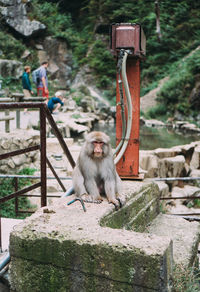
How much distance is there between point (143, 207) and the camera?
322cm

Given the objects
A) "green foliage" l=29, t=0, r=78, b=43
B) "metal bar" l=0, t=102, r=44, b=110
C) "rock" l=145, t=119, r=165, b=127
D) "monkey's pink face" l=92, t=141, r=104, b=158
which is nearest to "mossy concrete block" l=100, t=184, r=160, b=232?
"monkey's pink face" l=92, t=141, r=104, b=158

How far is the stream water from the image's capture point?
10.9 metres

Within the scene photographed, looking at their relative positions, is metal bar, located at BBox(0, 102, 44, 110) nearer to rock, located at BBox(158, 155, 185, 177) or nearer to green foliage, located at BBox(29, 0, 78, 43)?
rock, located at BBox(158, 155, 185, 177)

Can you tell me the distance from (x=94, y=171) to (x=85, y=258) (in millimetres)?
955

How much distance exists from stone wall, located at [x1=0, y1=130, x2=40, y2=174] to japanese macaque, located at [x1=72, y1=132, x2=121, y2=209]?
13.4ft

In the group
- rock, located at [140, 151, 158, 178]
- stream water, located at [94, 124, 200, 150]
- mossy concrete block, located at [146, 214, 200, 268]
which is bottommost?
stream water, located at [94, 124, 200, 150]

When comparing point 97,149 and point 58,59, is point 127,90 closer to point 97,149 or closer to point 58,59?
point 97,149

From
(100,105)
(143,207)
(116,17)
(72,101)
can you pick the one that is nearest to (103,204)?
(143,207)

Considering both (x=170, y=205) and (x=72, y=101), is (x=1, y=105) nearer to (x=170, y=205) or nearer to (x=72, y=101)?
(x=170, y=205)

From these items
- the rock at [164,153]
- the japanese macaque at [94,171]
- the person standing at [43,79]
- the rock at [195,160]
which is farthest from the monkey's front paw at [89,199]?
the person standing at [43,79]

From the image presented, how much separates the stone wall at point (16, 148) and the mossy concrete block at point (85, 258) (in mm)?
4555

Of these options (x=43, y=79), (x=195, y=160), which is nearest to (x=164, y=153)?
(x=195, y=160)

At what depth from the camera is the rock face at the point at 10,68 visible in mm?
16844

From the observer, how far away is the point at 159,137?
1235 centimetres
